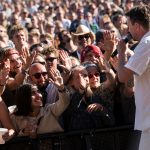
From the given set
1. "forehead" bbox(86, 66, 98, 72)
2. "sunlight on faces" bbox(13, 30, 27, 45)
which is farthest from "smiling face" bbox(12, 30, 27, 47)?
"forehead" bbox(86, 66, 98, 72)

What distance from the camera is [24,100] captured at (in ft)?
18.7

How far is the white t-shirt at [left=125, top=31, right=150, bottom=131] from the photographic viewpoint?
4824mm

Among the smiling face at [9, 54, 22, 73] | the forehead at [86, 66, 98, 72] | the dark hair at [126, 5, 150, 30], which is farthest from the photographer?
the smiling face at [9, 54, 22, 73]

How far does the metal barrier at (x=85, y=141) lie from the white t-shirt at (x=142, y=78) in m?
0.69

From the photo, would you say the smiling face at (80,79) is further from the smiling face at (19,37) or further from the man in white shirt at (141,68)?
the smiling face at (19,37)

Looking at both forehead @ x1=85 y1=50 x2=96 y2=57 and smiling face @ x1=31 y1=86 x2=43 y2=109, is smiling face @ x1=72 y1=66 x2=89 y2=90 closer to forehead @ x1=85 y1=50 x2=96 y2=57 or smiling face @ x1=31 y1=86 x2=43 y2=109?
smiling face @ x1=31 y1=86 x2=43 y2=109

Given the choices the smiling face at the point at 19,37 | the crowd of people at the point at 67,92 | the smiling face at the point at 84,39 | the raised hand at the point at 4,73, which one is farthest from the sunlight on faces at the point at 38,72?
the smiling face at the point at 84,39

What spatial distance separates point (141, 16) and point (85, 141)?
4.34 feet

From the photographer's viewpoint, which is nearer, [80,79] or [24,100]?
[24,100]

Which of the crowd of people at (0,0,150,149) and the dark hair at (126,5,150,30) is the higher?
the dark hair at (126,5,150,30)

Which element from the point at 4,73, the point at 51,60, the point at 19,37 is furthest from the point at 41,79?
the point at 19,37

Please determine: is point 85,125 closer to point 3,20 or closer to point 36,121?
point 36,121

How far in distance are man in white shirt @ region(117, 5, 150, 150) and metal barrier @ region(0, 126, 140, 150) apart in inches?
27.2

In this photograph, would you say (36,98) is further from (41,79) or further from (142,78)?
(142,78)
